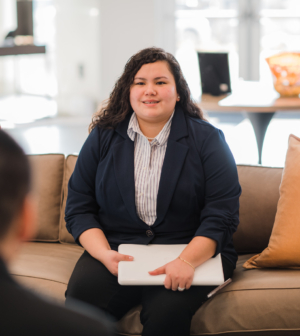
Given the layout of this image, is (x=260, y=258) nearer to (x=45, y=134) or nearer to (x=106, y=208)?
(x=106, y=208)

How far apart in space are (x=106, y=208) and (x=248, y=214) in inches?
25.4

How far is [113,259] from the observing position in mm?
1552

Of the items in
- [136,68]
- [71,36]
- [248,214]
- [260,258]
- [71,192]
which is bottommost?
[260,258]

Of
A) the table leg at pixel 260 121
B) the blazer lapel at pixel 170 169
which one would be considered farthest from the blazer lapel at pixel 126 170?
the table leg at pixel 260 121

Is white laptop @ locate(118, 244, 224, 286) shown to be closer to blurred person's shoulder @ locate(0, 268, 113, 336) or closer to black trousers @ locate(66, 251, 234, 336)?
black trousers @ locate(66, 251, 234, 336)

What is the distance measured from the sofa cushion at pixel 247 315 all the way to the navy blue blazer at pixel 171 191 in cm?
19

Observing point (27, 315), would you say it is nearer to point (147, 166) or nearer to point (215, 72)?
point (147, 166)

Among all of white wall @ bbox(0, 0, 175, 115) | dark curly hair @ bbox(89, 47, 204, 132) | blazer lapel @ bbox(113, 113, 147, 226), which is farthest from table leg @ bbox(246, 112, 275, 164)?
white wall @ bbox(0, 0, 175, 115)

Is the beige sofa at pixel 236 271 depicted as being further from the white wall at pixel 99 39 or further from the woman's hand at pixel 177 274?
the white wall at pixel 99 39

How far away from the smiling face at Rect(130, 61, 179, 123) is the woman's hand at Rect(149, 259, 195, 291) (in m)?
0.61

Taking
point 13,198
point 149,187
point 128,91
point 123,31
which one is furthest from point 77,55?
point 13,198

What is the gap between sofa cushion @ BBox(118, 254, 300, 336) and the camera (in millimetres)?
1507

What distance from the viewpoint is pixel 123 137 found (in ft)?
5.89

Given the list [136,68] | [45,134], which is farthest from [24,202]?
[45,134]
